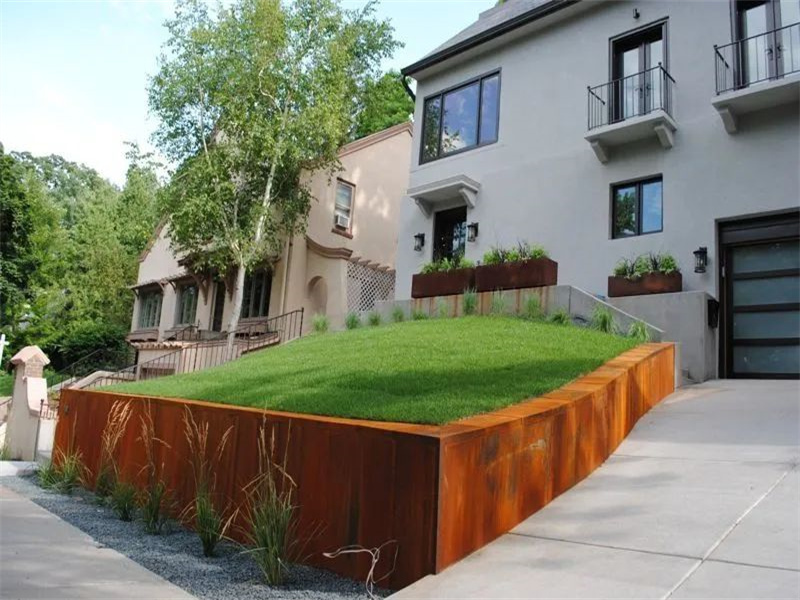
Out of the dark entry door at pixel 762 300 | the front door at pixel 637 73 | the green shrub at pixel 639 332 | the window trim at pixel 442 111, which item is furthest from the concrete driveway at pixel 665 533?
the window trim at pixel 442 111

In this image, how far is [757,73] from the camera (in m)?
9.72

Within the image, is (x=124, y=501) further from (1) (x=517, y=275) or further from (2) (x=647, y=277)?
(2) (x=647, y=277)

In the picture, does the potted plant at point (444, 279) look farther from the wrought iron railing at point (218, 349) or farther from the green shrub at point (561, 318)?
the wrought iron railing at point (218, 349)

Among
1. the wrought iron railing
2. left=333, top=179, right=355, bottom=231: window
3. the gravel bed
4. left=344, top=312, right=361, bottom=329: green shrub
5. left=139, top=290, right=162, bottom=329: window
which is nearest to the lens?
the gravel bed

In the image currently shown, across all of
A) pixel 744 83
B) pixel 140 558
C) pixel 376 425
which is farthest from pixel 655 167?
pixel 140 558

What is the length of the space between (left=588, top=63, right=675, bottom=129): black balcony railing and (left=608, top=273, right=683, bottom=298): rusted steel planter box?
3229 mm

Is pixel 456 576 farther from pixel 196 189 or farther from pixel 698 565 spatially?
pixel 196 189

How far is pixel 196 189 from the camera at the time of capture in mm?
15453

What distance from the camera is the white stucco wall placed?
9570 millimetres

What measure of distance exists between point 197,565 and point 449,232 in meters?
11.4

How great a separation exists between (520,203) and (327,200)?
23.4ft

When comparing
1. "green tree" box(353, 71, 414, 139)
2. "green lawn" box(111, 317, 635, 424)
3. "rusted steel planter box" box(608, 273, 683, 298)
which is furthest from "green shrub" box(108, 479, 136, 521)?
"green tree" box(353, 71, 414, 139)

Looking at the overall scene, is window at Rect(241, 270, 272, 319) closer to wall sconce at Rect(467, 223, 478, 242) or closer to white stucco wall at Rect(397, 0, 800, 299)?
white stucco wall at Rect(397, 0, 800, 299)

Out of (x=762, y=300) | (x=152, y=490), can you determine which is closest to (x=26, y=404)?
(x=152, y=490)
